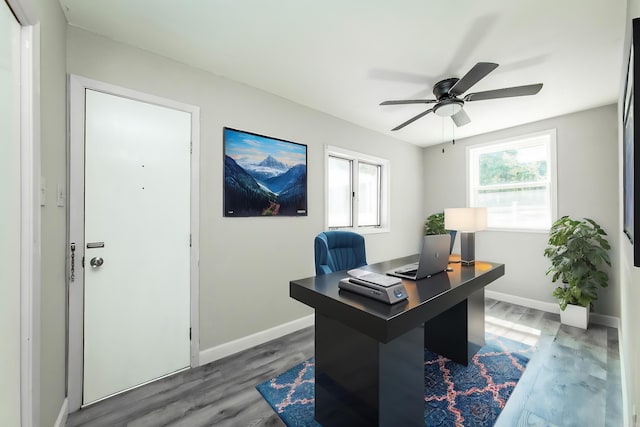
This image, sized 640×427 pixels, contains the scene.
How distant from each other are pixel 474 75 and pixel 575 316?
314 cm

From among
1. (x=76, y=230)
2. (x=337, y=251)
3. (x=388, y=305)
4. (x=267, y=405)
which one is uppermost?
(x=76, y=230)

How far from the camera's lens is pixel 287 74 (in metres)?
2.44

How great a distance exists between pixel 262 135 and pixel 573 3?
2475 millimetres

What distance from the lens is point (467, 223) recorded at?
2131 millimetres

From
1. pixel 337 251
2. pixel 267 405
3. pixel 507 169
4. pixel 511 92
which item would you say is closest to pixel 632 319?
pixel 511 92

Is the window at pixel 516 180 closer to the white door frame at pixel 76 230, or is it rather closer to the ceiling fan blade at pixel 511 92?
the ceiling fan blade at pixel 511 92

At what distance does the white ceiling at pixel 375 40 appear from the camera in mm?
1652

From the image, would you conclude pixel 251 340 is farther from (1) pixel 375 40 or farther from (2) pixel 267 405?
(1) pixel 375 40

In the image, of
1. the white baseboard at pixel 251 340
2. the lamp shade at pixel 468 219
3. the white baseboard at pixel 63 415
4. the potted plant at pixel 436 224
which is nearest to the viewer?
the white baseboard at pixel 63 415

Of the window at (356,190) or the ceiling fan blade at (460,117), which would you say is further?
the window at (356,190)

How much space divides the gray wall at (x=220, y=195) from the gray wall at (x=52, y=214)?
34 cm

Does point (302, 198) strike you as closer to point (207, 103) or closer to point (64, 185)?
point (207, 103)

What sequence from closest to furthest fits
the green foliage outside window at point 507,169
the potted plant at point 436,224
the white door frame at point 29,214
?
the white door frame at point 29,214 → the green foliage outside window at point 507,169 → the potted plant at point 436,224

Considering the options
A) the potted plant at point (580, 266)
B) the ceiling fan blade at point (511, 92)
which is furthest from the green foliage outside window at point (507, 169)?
the ceiling fan blade at point (511, 92)
